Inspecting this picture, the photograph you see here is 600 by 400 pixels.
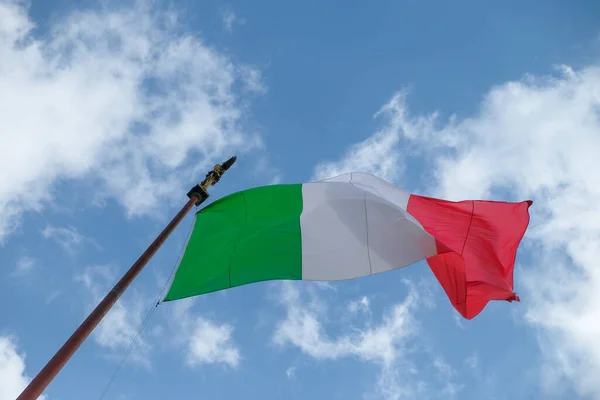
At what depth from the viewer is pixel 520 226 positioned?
477 inches

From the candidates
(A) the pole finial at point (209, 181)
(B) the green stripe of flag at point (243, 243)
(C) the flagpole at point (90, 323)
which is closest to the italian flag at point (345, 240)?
(B) the green stripe of flag at point (243, 243)

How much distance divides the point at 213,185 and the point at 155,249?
194 inches

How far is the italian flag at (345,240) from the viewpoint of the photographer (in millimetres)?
10672

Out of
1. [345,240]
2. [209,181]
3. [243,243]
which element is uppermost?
[209,181]

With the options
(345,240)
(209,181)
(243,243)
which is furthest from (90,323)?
(209,181)

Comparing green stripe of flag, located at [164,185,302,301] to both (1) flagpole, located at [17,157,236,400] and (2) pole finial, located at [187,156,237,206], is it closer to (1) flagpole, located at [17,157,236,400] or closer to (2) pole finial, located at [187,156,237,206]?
(1) flagpole, located at [17,157,236,400]

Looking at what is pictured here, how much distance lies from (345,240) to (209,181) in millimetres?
4769

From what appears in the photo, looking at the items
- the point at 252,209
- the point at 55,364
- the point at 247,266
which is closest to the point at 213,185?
the point at 252,209

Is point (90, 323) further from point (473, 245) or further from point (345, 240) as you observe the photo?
point (473, 245)

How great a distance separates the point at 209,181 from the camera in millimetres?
14406

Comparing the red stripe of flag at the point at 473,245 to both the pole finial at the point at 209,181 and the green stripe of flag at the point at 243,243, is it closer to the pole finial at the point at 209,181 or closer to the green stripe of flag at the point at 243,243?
the green stripe of flag at the point at 243,243

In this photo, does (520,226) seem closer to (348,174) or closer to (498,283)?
(498,283)

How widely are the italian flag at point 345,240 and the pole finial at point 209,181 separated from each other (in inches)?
67.6

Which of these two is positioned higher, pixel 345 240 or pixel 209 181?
pixel 209 181
